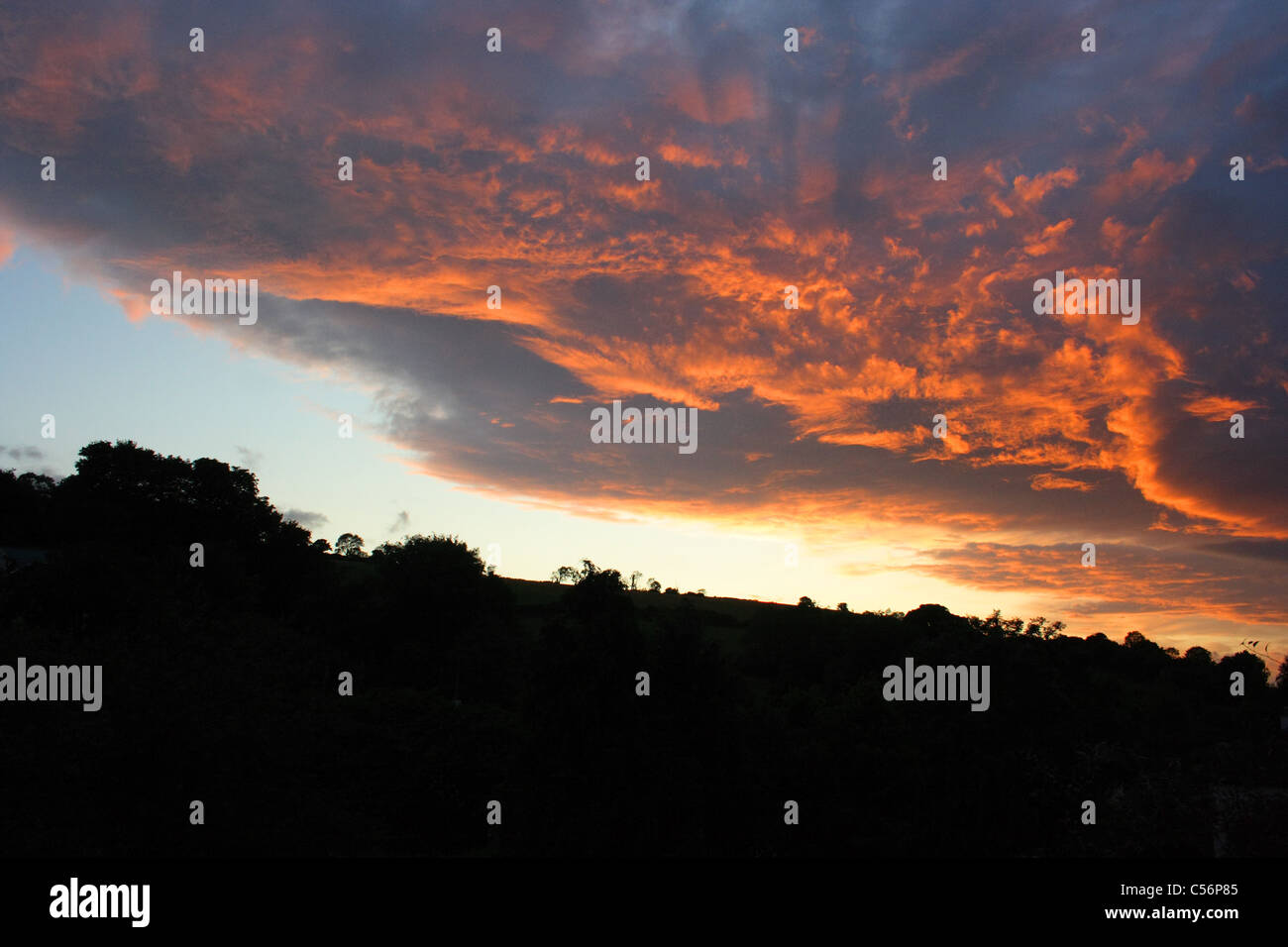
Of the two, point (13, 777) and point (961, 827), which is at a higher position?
point (13, 777)

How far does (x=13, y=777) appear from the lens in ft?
59.4

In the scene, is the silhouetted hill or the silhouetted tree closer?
the silhouetted hill

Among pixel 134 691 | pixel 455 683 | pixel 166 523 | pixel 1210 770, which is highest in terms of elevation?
pixel 166 523

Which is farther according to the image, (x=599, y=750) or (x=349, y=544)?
(x=349, y=544)

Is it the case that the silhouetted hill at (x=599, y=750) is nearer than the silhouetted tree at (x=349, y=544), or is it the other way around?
the silhouetted hill at (x=599, y=750)

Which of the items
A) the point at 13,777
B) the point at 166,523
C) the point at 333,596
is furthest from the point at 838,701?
the point at 166,523
